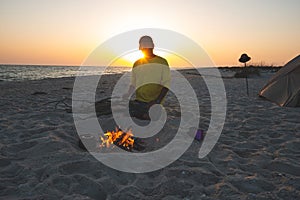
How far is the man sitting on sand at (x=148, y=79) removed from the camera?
5.88 metres

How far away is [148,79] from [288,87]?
470 cm

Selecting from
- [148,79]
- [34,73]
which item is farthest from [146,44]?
[34,73]

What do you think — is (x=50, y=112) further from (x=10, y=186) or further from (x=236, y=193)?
(x=236, y=193)

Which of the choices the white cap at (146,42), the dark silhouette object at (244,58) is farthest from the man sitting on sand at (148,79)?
the dark silhouette object at (244,58)

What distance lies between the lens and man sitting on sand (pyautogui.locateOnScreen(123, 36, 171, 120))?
5.88 m

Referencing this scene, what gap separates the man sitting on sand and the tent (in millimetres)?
4151

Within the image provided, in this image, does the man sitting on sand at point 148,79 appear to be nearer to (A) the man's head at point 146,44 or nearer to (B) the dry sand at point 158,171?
(A) the man's head at point 146,44

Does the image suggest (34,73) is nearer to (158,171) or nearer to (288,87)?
(288,87)

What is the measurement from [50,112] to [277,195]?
577 centimetres

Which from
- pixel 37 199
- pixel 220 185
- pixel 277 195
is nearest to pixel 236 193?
pixel 220 185

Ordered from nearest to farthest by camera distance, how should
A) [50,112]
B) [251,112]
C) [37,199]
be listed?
[37,199] → [50,112] → [251,112]

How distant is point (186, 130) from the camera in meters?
5.56

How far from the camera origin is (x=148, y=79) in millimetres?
6020

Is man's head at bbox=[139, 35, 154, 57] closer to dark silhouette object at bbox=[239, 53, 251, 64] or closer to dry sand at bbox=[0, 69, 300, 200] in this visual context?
dry sand at bbox=[0, 69, 300, 200]
